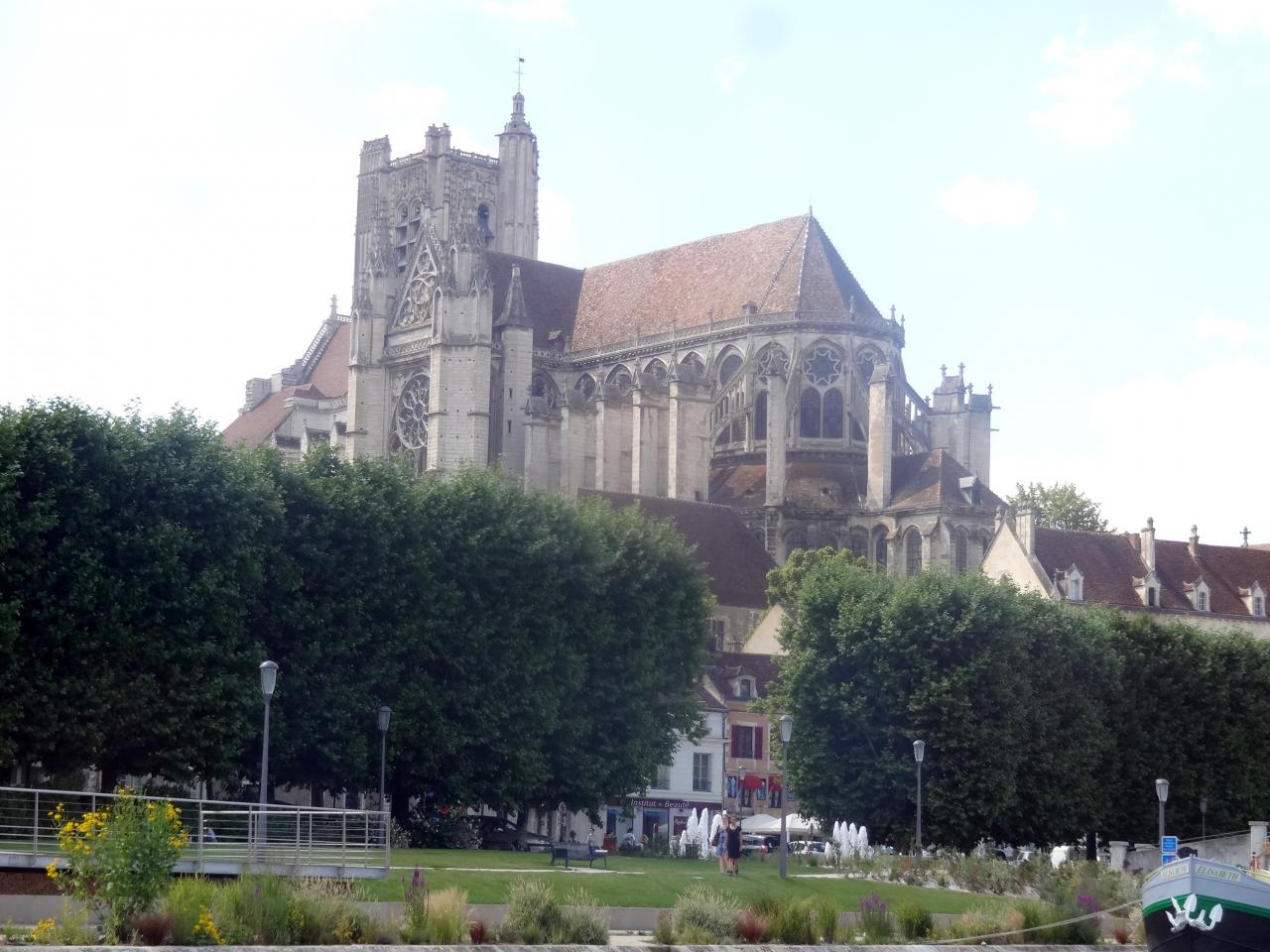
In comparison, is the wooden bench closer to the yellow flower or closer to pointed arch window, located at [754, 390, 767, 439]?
the yellow flower

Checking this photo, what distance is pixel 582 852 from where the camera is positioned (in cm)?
4009

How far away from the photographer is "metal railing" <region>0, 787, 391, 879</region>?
27.5m

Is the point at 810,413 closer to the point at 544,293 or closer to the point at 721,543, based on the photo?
the point at 721,543

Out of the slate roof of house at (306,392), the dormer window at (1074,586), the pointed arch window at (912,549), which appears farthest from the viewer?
the slate roof of house at (306,392)

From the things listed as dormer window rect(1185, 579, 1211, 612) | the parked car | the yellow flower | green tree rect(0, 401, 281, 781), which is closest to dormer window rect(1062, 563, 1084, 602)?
dormer window rect(1185, 579, 1211, 612)

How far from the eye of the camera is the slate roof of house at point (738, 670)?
7075cm

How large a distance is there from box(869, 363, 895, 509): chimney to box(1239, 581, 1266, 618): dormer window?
1620 cm

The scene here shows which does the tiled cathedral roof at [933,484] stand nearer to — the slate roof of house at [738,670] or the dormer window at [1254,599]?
the dormer window at [1254,599]

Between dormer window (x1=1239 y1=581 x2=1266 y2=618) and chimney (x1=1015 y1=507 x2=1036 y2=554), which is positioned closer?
chimney (x1=1015 y1=507 x2=1036 y2=554)

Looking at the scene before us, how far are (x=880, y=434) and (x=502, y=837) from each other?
156 feet

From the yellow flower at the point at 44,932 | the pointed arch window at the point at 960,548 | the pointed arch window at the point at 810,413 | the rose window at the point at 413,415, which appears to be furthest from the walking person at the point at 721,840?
the rose window at the point at 413,415

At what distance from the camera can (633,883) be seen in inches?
1332

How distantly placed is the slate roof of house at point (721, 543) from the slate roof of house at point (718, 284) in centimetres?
1369

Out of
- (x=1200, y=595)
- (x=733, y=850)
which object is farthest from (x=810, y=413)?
(x=733, y=850)
